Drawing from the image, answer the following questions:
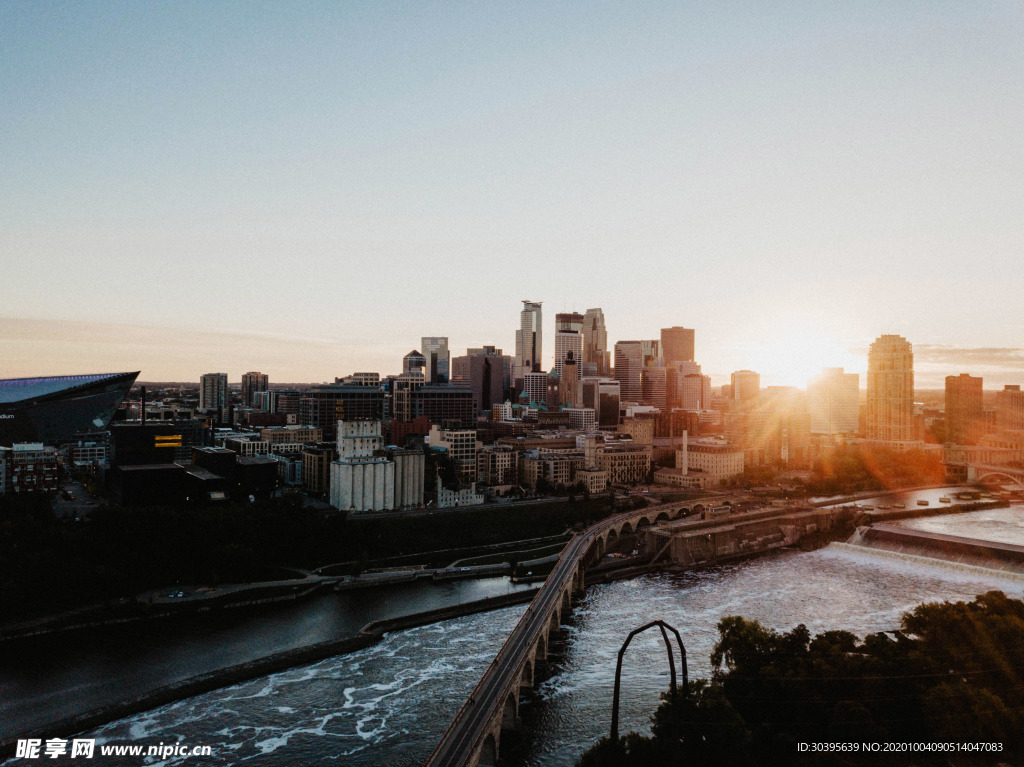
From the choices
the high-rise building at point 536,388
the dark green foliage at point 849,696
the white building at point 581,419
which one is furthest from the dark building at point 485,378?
the dark green foliage at point 849,696

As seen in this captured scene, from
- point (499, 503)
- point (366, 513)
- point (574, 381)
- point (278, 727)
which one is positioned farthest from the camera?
point (574, 381)

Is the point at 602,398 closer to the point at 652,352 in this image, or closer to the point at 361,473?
the point at 652,352

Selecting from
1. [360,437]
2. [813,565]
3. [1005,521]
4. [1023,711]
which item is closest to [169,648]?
[360,437]

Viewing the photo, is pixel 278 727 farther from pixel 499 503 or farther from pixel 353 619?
pixel 499 503

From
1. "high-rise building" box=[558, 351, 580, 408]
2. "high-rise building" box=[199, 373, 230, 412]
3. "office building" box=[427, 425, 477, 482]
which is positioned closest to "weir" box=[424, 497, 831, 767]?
"office building" box=[427, 425, 477, 482]

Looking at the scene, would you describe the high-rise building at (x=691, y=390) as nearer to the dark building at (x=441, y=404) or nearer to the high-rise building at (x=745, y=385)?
the high-rise building at (x=745, y=385)

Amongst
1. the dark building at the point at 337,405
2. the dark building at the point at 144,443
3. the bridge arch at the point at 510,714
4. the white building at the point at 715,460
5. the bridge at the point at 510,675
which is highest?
the dark building at the point at 337,405
